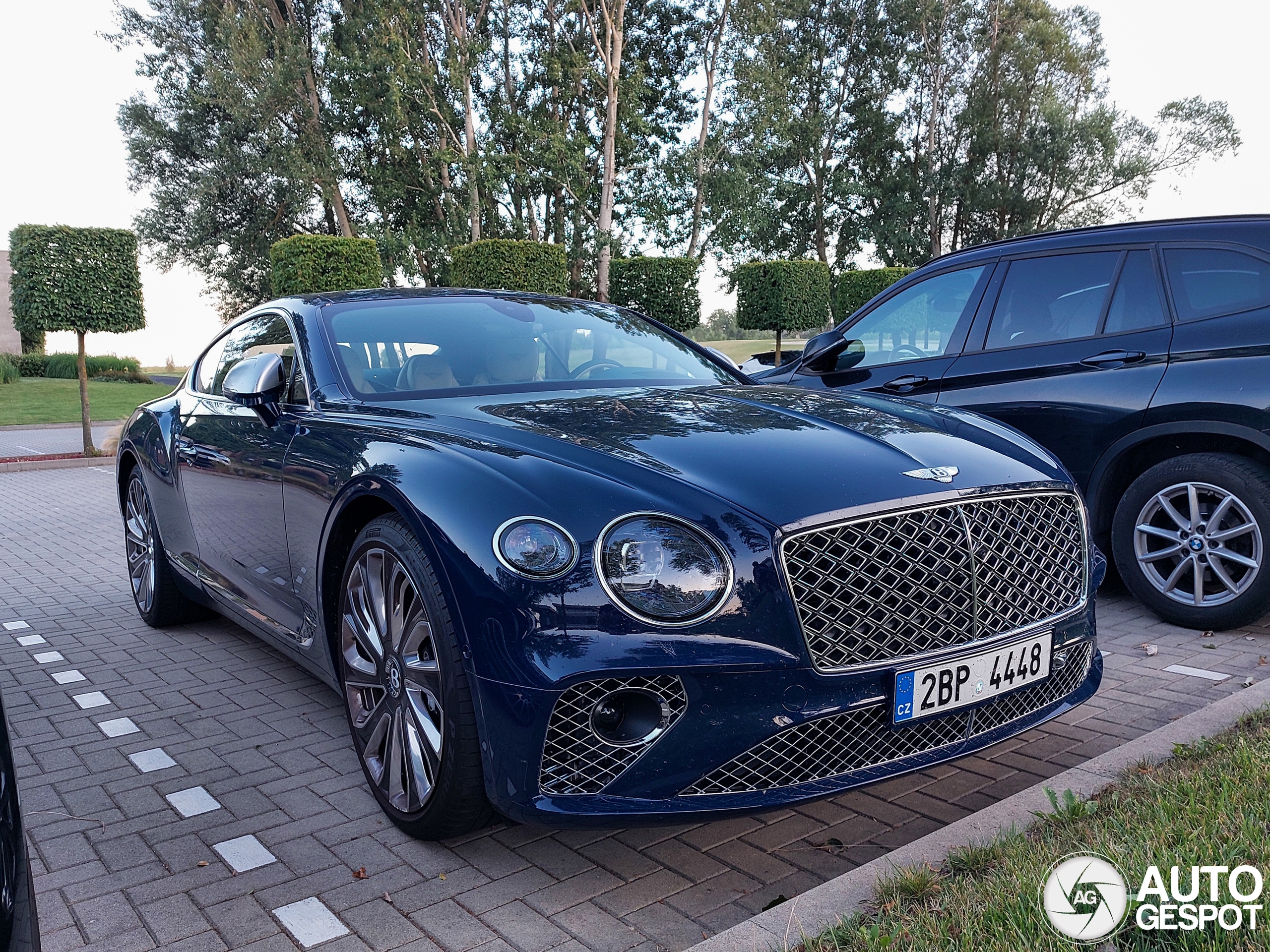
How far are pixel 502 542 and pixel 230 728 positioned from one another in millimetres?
2103

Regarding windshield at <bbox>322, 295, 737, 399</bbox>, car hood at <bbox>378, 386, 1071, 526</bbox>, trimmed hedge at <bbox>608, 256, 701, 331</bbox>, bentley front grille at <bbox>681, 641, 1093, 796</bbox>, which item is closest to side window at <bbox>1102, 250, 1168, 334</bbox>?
car hood at <bbox>378, 386, 1071, 526</bbox>

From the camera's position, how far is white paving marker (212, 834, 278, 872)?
2.88m

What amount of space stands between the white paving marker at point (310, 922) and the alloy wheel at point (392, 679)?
14.1 inches

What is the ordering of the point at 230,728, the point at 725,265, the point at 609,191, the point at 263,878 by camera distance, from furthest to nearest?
the point at 725,265 → the point at 609,191 → the point at 230,728 → the point at 263,878

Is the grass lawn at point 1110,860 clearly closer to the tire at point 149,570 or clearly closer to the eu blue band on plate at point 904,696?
the eu blue band on plate at point 904,696

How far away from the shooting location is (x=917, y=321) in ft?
19.6

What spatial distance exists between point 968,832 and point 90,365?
44.4 m

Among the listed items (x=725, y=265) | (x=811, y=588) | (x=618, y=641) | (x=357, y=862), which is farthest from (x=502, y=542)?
(x=725, y=265)

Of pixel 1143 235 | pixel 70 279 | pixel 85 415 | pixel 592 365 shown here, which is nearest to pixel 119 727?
pixel 592 365

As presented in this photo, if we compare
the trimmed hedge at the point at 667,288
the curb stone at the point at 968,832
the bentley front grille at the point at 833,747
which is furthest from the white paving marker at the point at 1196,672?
the trimmed hedge at the point at 667,288

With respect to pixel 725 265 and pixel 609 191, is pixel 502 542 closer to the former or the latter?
pixel 609 191

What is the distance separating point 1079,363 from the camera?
518 centimetres

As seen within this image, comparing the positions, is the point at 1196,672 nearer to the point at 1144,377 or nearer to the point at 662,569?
the point at 1144,377

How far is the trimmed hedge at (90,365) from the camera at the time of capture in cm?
3812
